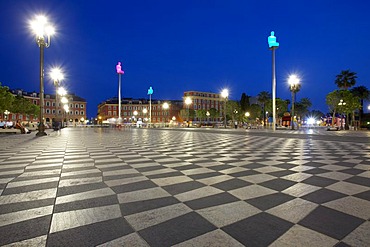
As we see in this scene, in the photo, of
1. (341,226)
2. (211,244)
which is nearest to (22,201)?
(211,244)

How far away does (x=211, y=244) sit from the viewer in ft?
7.46

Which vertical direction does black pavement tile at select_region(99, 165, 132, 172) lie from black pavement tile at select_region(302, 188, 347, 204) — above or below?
below

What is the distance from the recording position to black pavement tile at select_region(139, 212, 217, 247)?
2.34 m

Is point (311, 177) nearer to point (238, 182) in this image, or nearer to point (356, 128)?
point (238, 182)

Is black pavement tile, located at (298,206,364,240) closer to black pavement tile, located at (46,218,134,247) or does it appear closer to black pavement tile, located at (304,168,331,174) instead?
black pavement tile, located at (46,218,134,247)

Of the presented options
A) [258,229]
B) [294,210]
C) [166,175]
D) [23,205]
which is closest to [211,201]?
[258,229]

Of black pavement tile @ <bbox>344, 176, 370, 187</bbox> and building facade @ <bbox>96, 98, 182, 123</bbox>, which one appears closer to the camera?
black pavement tile @ <bbox>344, 176, 370, 187</bbox>

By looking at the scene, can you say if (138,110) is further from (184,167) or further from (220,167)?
(220,167)

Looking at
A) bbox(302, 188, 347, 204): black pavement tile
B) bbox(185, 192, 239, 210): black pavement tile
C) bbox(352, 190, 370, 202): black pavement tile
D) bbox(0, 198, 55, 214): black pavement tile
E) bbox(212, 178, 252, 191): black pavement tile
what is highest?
bbox(352, 190, 370, 202): black pavement tile

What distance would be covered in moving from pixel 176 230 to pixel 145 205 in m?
0.90

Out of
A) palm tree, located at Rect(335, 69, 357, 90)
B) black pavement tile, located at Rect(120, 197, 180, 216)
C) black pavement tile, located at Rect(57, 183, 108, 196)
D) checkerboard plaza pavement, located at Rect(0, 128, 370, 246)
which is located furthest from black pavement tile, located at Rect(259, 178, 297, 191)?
palm tree, located at Rect(335, 69, 357, 90)

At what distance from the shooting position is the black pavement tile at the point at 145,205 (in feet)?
10.2

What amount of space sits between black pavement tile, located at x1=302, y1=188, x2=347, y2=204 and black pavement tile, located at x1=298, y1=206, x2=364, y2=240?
0.42m

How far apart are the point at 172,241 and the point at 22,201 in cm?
257
